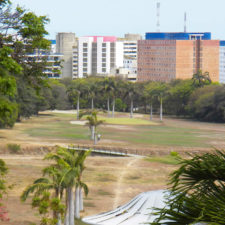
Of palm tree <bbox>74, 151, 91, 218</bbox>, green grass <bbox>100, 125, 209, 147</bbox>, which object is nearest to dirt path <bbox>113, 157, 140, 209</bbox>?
palm tree <bbox>74, 151, 91, 218</bbox>

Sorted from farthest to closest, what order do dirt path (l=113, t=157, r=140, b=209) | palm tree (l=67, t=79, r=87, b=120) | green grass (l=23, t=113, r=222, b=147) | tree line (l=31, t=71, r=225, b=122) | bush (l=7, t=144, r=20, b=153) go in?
palm tree (l=67, t=79, r=87, b=120) → tree line (l=31, t=71, r=225, b=122) → green grass (l=23, t=113, r=222, b=147) → bush (l=7, t=144, r=20, b=153) → dirt path (l=113, t=157, r=140, b=209)

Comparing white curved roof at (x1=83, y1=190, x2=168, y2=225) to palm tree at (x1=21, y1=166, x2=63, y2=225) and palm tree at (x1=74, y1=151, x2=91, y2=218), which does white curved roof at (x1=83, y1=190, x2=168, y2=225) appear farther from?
palm tree at (x1=21, y1=166, x2=63, y2=225)

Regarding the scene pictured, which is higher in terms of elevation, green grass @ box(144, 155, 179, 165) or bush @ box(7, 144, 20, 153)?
bush @ box(7, 144, 20, 153)

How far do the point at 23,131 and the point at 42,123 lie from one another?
1906cm

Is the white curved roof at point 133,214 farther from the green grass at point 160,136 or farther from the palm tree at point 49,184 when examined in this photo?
the green grass at point 160,136

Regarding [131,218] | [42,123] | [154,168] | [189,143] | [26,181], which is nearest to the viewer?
[131,218]

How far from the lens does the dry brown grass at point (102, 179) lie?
44725 mm

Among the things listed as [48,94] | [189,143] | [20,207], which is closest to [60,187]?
[20,207]

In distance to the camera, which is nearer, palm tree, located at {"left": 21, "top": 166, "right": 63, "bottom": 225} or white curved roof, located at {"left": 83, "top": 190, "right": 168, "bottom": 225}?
palm tree, located at {"left": 21, "top": 166, "right": 63, "bottom": 225}

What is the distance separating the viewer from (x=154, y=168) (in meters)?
69.4

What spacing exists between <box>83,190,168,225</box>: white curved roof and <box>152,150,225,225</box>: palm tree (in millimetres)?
30308

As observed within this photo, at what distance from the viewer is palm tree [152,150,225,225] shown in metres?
6.13

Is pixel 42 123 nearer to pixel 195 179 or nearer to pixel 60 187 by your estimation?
pixel 60 187

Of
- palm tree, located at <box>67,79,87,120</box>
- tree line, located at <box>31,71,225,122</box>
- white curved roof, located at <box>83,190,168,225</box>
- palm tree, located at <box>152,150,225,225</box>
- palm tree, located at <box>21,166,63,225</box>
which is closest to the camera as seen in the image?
palm tree, located at <box>152,150,225,225</box>
